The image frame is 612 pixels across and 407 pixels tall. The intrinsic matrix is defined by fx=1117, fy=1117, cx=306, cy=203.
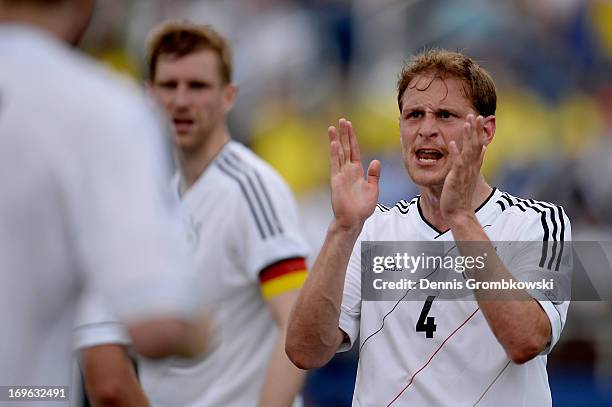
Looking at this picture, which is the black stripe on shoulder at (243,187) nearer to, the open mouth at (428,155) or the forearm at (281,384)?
the forearm at (281,384)

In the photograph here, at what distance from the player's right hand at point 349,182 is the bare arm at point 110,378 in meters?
0.74

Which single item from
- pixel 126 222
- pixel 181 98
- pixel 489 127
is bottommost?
pixel 126 222

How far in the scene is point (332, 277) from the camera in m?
3.25

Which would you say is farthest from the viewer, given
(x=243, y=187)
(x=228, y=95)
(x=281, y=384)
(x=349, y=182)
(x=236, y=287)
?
(x=228, y=95)

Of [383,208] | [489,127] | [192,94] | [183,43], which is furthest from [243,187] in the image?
[489,127]

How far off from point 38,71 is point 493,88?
185 cm

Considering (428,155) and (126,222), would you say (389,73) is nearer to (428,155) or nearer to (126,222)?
(428,155)

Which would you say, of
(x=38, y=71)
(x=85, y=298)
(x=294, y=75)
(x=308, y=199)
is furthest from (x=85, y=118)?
(x=294, y=75)

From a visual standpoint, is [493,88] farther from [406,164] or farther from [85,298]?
[85,298]

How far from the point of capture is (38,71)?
196 cm

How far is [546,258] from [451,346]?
379 mm

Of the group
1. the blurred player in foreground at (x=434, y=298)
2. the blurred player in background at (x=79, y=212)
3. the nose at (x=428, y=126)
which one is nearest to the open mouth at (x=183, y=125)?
the blurred player in foreground at (x=434, y=298)

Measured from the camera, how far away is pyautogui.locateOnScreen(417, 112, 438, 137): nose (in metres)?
3.38

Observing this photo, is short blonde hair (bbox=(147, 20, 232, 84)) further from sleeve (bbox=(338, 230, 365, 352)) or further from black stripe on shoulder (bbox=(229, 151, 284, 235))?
sleeve (bbox=(338, 230, 365, 352))
